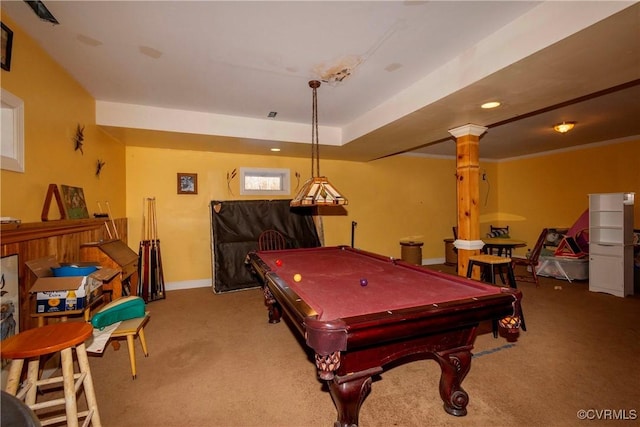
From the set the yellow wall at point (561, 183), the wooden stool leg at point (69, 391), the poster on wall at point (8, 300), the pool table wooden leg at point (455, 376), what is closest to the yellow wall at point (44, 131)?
the poster on wall at point (8, 300)

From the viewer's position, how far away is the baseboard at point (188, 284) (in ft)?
15.7

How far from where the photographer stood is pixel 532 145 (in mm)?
5668

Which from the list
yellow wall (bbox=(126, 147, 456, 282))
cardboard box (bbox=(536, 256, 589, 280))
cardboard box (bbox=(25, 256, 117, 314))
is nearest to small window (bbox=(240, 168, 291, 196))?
yellow wall (bbox=(126, 147, 456, 282))

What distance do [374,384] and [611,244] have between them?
4439 mm

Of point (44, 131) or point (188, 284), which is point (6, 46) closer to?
point (44, 131)

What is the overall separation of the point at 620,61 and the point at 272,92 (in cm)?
283

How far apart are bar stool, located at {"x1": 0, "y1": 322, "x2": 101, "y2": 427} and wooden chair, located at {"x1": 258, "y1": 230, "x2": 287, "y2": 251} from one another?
10.5ft

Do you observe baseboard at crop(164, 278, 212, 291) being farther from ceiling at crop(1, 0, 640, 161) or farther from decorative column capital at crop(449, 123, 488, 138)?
decorative column capital at crop(449, 123, 488, 138)

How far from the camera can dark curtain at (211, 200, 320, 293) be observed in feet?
15.4

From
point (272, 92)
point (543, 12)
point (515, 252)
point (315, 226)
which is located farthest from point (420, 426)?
point (515, 252)

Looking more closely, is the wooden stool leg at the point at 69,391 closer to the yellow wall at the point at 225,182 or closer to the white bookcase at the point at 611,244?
the yellow wall at the point at 225,182

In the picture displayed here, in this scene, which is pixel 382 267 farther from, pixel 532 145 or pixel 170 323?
pixel 532 145

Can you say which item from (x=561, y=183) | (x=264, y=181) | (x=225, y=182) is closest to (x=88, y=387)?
(x=225, y=182)

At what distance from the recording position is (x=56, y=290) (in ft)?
6.44
